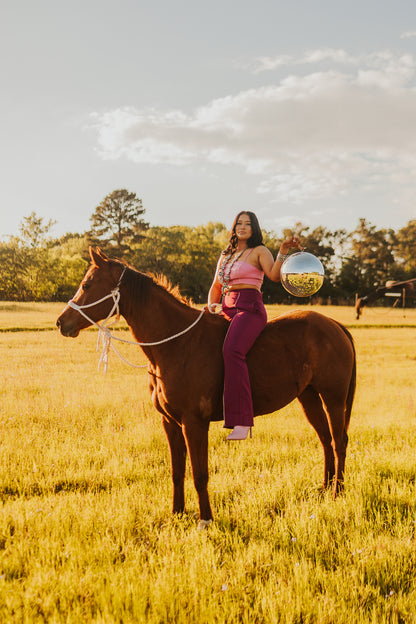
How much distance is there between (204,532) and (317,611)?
134cm

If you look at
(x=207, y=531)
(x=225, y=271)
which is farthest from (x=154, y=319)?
(x=207, y=531)

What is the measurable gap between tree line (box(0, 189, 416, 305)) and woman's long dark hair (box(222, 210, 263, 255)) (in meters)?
59.8

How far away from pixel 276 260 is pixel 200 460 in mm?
2277

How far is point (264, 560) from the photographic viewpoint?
3715mm

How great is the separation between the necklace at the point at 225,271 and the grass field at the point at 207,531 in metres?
2.46

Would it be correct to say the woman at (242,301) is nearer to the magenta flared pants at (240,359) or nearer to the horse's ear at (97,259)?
the magenta flared pants at (240,359)

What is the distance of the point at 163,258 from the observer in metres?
71.6

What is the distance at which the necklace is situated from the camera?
4.80 metres

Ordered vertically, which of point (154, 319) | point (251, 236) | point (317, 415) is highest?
point (251, 236)

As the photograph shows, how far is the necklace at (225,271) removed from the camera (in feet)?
15.8

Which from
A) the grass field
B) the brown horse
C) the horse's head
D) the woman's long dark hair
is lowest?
the grass field

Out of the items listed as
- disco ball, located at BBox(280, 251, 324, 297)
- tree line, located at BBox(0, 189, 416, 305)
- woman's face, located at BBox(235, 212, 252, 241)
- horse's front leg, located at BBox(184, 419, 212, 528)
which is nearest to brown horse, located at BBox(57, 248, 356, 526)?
horse's front leg, located at BBox(184, 419, 212, 528)

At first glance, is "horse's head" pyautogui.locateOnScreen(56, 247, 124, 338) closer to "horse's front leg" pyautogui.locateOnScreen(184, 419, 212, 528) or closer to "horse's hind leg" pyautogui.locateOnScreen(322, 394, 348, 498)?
"horse's front leg" pyautogui.locateOnScreen(184, 419, 212, 528)

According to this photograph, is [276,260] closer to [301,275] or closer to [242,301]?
[301,275]
